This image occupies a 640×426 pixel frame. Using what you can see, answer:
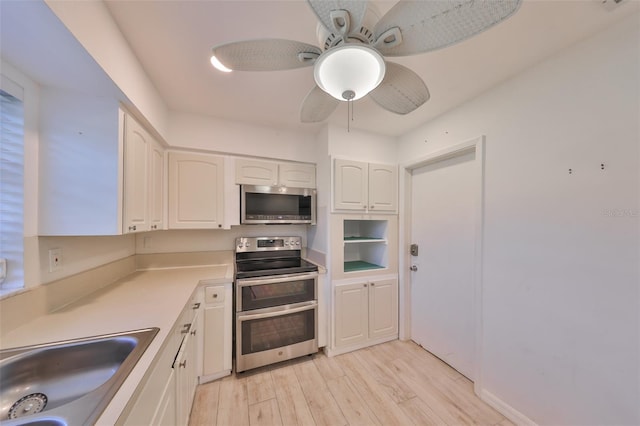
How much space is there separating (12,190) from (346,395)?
2.38 m

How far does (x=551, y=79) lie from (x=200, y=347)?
3101 mm

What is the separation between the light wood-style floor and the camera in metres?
1.55

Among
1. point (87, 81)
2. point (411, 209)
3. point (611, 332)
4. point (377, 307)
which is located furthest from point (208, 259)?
point (611, 332)

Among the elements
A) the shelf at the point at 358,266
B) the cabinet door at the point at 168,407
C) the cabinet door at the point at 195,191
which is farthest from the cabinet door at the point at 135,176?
the shelf at the point at 358,266

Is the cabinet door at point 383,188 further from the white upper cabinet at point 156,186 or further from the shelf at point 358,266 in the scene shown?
the white upper cabinet at point 156,186

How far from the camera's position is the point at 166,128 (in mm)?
2006

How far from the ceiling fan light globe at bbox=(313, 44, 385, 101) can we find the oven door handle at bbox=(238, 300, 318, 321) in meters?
1.84

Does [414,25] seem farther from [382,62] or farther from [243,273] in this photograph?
[243,273]

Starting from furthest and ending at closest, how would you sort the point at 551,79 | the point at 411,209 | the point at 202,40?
the point at 411,209 → the point at 551,79 → the point at 202,40

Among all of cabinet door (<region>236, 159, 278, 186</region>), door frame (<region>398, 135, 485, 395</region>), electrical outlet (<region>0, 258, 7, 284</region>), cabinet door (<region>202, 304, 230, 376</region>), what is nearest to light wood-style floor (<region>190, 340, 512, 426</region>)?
cabinet door (<region>202, 304, 230, 376</region>)

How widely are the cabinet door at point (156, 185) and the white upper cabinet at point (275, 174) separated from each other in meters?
0.65

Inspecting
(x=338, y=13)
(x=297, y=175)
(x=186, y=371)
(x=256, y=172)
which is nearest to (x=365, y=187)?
(x=297, y=175)

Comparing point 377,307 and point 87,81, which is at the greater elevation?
point 87,81

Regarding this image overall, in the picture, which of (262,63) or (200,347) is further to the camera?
(200,347)
